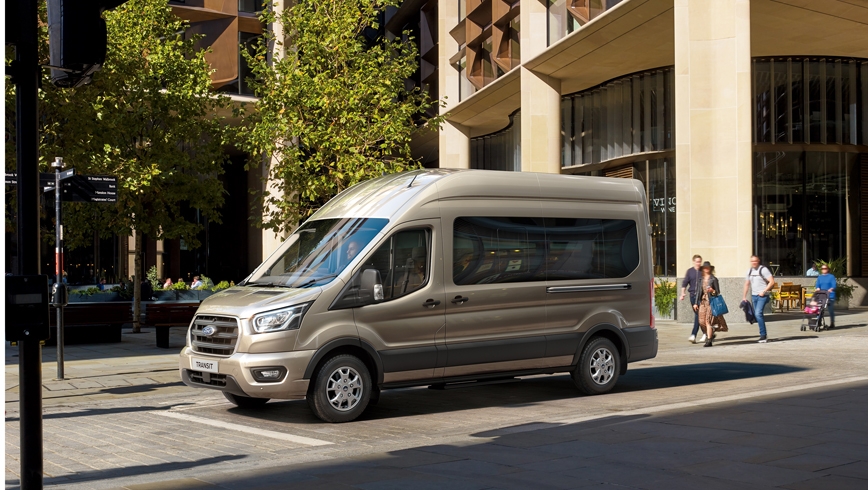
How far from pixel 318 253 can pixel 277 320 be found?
1.14 meters

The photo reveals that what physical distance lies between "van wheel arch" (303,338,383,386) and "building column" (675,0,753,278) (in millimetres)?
15469

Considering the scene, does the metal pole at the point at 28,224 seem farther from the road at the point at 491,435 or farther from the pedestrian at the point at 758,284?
the pedestrian at the point at 758,284

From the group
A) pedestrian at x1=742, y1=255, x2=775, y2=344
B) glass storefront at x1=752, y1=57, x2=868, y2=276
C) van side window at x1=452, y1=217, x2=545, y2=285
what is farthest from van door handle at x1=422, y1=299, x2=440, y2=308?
glass storefront at x1=752, y1=57, x2=868, y2=276

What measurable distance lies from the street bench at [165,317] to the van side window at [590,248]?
10027mm

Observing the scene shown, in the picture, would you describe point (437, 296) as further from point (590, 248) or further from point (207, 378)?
point (207, 378)

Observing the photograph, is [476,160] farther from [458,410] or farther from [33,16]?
[33,16]

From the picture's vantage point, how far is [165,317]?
19.1 meters

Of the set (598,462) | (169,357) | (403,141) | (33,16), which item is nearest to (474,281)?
(598,462)

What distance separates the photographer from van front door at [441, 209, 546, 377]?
10.4 meters

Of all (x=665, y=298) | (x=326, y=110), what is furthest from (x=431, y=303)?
(x=665, y=298)

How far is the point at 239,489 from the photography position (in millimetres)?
6406

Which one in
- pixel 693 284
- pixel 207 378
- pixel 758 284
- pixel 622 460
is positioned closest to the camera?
pixel 622 460

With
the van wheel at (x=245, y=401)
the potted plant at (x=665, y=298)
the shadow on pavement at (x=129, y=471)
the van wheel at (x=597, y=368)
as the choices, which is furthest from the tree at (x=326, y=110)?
the shadow on pavement at (x=129, y=471)

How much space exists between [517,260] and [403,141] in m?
11.8
